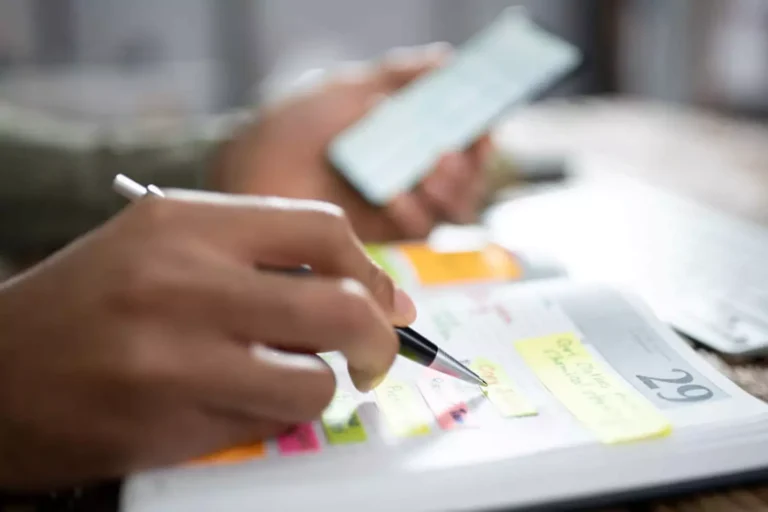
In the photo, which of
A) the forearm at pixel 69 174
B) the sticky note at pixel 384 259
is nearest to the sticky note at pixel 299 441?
the sticky note at pixel 384 259

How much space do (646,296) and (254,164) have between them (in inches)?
13.7

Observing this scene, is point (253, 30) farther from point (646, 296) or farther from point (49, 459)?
point (49, 459)

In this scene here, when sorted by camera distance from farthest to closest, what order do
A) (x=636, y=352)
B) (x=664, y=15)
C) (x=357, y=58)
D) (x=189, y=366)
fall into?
(x=357, y=58), (x=664, y=15), (x=636, y=352), (x=189, y=366)

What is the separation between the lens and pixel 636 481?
276 millimetres

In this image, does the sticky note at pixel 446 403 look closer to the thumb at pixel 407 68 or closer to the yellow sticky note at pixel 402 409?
the yellow sticky note at pixel 402 409

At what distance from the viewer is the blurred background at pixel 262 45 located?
1.82 metres

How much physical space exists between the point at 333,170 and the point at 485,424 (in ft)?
1.22

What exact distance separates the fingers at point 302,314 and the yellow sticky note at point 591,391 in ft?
0.27

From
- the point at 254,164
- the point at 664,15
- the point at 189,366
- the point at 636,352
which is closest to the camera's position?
the point at 189,366

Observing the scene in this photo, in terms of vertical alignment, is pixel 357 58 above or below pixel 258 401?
below

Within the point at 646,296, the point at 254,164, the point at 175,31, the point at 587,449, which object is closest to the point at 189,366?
the point at 587,449

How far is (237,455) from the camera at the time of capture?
0.28 metres

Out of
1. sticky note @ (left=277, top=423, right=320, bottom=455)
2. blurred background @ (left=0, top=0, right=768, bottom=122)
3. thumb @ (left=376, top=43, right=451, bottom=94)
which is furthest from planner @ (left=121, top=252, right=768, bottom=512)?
blurred background @ (left=0, top=0, right=768, bottom=122)

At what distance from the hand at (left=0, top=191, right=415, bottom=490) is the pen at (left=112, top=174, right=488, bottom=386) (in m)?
0.03
